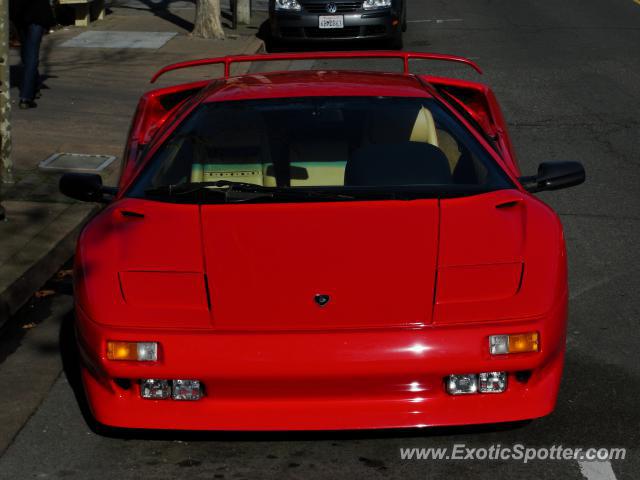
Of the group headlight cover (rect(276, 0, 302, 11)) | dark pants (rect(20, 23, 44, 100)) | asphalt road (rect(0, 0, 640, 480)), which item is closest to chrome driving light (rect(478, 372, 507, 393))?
asphalt road (rect(0, 0, 640, 480))

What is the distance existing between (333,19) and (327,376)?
48.2ft

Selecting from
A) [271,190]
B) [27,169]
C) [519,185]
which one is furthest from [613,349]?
[27,169]

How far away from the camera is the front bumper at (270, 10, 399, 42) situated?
736 inches

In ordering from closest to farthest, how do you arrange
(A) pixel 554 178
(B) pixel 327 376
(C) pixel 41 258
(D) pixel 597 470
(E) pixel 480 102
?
(B) pixel 327 376
(D) pixel 597 470
(A) pixel 554 178
(E) pixel 480 102
(C) pixel 41 258

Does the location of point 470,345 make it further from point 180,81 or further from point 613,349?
point 180,81

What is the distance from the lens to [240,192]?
543cm

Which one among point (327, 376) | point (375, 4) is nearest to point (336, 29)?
point (375, 4)

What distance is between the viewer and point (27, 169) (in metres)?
10.2

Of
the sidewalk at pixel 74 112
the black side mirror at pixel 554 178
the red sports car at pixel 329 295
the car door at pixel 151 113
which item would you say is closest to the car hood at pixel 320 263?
the red sports car at pixel 329 295

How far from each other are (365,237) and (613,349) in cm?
177

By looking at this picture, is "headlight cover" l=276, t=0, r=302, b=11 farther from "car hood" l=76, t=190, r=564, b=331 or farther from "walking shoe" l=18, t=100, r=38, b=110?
"car hood" l=76, t=190, r=564, b=331

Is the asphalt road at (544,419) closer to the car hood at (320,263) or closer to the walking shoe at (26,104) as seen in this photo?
the car hood at (320,263)

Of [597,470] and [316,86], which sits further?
[316,86]

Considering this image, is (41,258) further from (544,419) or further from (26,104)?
(26,104)
